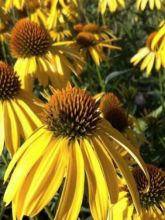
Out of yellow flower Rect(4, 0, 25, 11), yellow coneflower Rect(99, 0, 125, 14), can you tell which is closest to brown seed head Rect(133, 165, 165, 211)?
yellow flower Rect(4, 0, 25, 11)

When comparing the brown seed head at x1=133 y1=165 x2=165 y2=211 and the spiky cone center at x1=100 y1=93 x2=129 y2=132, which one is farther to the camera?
the spiky cone center at x1=100 y1=93 x2=129 y2=132

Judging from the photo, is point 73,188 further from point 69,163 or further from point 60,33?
point 60,33

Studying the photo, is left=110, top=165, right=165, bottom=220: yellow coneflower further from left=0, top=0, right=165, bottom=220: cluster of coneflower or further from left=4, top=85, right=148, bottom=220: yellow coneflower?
left=4, top=85, right=148, bottom=220: yellow coneflower

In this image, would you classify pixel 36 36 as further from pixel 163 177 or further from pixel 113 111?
pixel 163 177

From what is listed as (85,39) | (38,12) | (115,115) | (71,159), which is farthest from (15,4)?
(71,159)

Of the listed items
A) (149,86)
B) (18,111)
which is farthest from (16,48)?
(149,86)

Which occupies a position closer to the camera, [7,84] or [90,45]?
[7,84]

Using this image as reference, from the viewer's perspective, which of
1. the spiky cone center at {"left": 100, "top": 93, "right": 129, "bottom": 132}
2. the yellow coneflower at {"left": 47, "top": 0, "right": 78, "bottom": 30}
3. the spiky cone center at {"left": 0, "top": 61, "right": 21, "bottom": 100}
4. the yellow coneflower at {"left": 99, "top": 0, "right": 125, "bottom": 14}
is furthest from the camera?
the yellow coneflower at {"left": 47, "top": 0, "right": 78, "bottom": 30}
